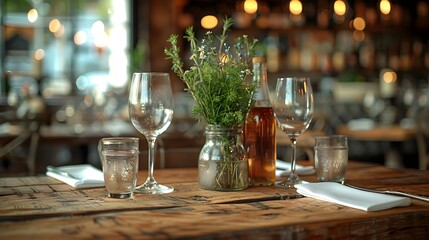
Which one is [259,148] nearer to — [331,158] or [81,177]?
[331,158]

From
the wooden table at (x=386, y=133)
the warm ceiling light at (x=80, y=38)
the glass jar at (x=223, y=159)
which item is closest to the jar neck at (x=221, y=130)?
the glass jar at (x=223, y=159)

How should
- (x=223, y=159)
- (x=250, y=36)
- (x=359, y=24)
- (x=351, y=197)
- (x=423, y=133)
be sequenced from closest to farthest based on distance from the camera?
(x=351, y=197) < (x=223, y=159) < (x=423, y=133) < (x=250, y=36) < (x=359, y=24)

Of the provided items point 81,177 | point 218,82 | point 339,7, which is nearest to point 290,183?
point 218,82

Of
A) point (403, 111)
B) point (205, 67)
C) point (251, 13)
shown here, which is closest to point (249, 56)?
point (205, 67)

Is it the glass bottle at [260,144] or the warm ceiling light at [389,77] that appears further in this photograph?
the warm ceiling light at [389,77]

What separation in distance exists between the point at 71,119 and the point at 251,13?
3412mm

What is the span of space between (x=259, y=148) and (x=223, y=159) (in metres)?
0.17

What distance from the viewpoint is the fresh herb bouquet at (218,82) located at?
145cm

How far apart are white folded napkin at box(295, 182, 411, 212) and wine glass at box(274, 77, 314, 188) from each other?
0.58 feet

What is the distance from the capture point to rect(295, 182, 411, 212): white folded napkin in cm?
124

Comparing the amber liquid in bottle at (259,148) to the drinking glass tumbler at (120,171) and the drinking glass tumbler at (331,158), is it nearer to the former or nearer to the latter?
the drinking glass tumbler at (331,158)

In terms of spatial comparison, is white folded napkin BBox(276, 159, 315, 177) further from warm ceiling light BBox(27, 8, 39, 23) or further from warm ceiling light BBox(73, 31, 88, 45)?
warm ceiling light BBox(27, 8, 39, 23)

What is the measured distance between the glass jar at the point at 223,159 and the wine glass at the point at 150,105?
4.4 inches

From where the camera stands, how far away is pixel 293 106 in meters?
1.60
